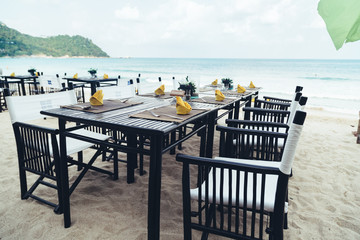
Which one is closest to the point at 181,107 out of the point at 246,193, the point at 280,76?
the point at 246,193

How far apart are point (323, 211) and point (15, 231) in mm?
2430

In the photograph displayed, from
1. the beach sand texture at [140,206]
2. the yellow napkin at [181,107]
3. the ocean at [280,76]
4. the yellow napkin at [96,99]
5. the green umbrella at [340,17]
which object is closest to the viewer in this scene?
the green umbrella at [340,17]

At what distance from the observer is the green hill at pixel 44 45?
34688mm

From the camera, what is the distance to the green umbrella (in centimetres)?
85

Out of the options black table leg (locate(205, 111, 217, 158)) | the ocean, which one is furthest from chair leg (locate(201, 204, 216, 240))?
the ocean

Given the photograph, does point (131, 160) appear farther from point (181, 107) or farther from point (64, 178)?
point (181, 107)

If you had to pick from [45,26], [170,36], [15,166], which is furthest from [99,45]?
[15,166]

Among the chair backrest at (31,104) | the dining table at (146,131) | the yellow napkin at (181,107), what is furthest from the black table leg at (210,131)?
the chair backrest at (31,104)

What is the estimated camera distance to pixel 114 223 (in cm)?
163

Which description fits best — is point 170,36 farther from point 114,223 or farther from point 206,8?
point 114,223

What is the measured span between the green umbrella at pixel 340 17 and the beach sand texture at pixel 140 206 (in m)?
1.37

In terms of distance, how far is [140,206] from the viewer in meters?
1.85

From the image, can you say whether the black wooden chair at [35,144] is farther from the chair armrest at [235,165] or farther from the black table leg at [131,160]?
the chair armrest at [235,165]

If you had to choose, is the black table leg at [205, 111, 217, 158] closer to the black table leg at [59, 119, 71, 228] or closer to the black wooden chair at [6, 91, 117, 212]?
the black wooden chair at [6, 91, 117, 212]
